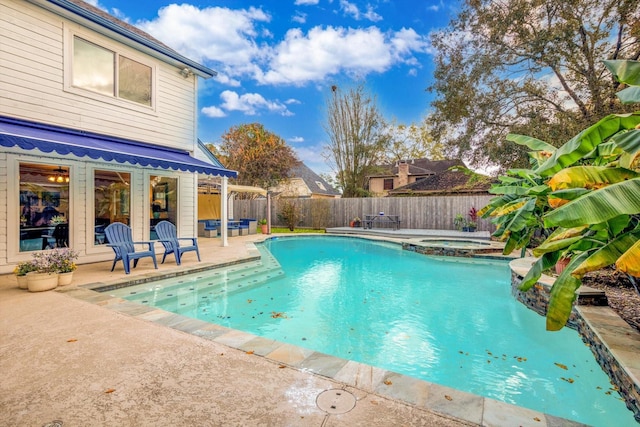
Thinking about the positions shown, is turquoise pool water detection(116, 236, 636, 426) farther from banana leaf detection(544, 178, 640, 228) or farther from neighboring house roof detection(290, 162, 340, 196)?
neighboring house roof detection(290, 162, 340, 196)

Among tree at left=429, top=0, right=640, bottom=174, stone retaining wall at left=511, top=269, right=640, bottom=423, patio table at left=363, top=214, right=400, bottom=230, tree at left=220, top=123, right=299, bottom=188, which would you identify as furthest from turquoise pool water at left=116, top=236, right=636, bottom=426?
tree at left=220, top=123, right=299, bottom=188

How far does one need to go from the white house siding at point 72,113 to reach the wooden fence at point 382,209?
11860 millimetres

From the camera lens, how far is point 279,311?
640 centimetres

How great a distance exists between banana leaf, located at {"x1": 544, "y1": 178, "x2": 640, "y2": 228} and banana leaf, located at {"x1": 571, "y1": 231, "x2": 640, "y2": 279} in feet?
1.44

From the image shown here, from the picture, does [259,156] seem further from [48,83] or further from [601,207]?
[601,207]

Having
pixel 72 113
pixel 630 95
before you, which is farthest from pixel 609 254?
pixel 72 113

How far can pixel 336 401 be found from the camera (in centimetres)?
271

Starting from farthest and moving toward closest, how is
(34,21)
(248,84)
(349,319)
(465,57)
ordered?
(248,84) → (465,57) → (34,21) → (349,319)

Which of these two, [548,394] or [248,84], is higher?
[248,84]

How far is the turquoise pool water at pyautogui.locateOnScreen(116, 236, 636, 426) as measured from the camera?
3.86 meters

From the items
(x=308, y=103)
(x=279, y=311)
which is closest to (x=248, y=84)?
(x=308, y=103)

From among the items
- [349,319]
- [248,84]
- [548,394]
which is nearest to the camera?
[548,394]

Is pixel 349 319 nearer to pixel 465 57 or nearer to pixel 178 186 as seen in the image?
pixel 178 186

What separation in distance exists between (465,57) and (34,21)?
16636 millimetres
